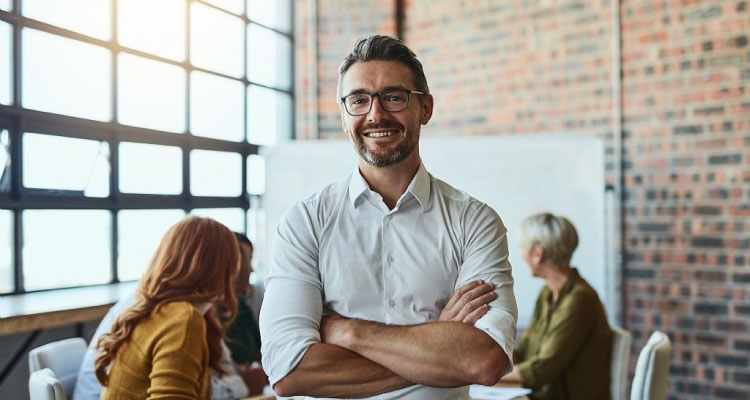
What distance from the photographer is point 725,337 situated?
4.11m

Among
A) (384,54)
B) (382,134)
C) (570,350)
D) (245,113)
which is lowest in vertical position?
(570,350)

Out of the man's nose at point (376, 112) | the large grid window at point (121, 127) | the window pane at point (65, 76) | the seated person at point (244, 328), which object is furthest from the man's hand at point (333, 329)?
the window pane at point (65, 76)

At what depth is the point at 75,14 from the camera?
12.7ft

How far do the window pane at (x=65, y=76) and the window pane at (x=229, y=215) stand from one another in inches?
40.1

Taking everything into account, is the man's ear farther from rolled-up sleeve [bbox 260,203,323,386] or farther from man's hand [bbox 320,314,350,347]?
man's hand [bbox 320,314,350,347]

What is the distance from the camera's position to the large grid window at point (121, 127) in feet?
11.8

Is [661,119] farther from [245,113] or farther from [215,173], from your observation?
[215,173]

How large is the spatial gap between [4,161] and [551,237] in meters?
2.68

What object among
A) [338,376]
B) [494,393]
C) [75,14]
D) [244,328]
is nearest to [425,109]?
[338,376]

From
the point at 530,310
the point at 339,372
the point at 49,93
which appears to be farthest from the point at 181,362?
the point at 530,310

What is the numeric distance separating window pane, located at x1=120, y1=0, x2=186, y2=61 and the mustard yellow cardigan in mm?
2520

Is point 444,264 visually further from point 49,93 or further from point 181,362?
point 49,93

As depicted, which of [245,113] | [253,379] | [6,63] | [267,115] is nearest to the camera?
[253,379]

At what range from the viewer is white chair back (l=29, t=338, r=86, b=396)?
2.48 meters
